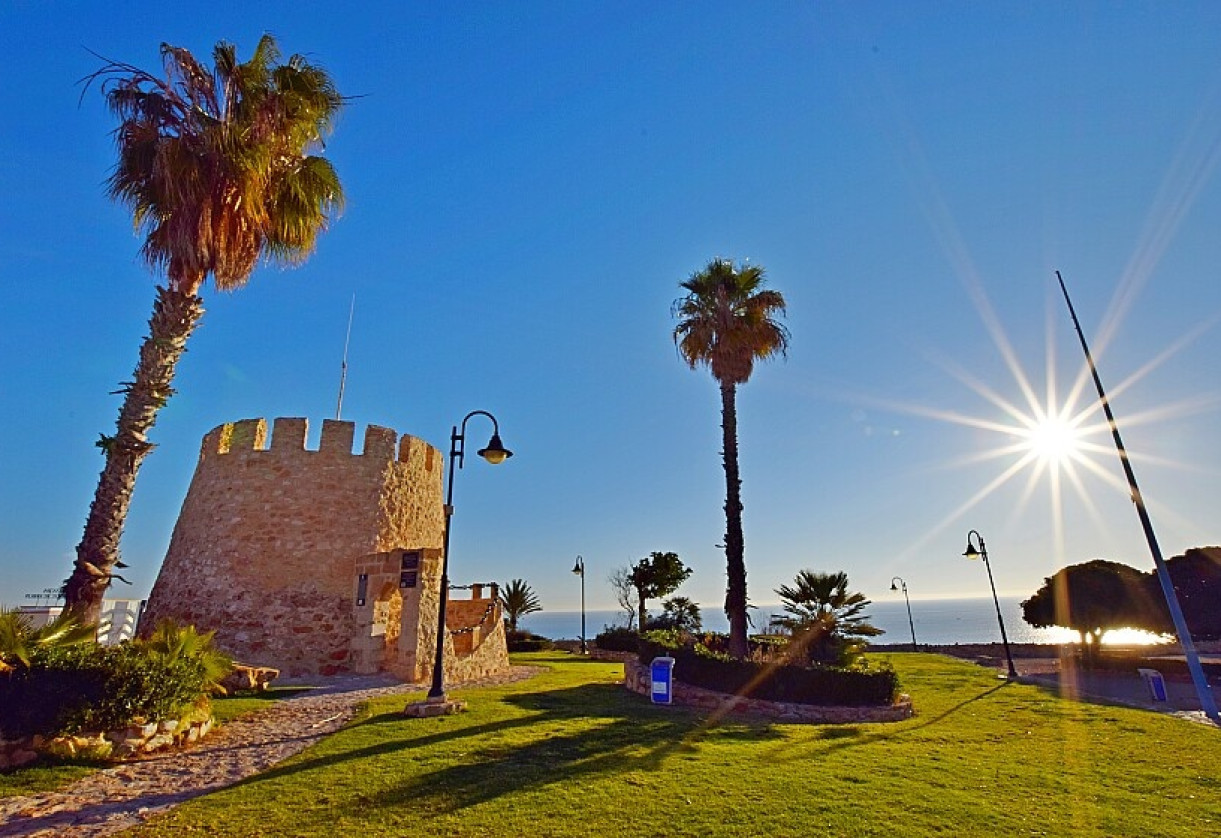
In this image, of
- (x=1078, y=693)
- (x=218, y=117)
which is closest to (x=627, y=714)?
(x=218, y=117)

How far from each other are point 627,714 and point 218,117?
13.8 m

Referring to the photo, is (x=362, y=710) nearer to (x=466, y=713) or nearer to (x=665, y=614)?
(x=466, y=713)

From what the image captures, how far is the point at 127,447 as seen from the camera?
9844 millimetres

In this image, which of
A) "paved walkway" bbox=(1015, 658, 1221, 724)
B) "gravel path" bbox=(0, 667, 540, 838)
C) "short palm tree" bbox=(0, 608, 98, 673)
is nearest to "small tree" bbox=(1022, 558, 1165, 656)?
"paved walkway" bbox=(1015, 658, 1221, 724)

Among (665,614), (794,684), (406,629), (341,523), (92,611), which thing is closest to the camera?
(92,611)

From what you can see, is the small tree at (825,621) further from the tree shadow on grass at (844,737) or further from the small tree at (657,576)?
the small tree at (657,576)

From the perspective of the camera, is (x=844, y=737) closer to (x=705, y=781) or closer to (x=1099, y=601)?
(x=705, y=781)

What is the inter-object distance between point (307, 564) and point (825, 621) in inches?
617

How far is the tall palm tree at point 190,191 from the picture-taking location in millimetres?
9852

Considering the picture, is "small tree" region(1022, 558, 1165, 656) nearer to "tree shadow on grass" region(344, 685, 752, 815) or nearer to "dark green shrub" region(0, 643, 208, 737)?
"tree shadow on grass" region(344, 685, 752, 815)

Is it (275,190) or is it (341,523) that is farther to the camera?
(341,523)

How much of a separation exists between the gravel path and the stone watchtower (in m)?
5.90

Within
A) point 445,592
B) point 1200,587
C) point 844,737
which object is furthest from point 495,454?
point 1200,587

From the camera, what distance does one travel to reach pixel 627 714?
41.0ft
